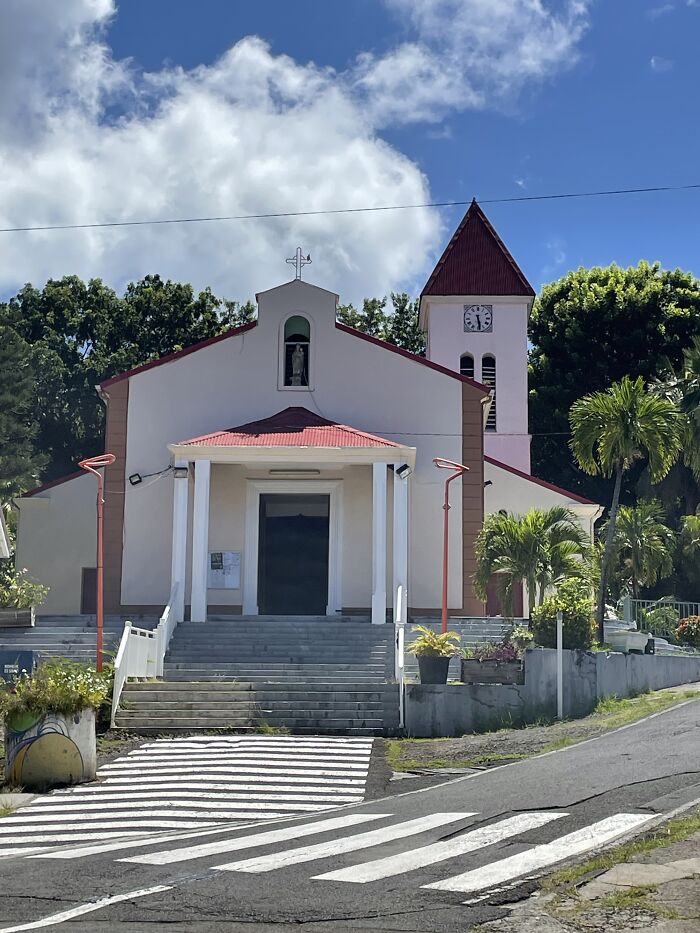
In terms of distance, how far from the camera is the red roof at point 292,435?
86.6 feet

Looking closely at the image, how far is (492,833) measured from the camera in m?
9.16

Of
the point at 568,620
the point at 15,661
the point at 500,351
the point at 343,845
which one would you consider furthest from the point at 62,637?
the point at 500,351

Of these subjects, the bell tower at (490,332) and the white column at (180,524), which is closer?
the white column at (180,524)

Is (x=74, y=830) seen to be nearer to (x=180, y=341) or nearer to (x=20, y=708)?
(x=20, y=708)

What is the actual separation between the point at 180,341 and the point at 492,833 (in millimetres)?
46113

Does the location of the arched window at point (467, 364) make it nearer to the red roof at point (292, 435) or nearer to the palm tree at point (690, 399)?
the palm tree at point (690, 399)

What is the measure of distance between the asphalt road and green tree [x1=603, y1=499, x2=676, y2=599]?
63.3ft

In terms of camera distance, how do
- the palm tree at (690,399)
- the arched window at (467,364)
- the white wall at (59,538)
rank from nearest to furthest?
the white wall at (59,538) → the palm tree at (690,399) → the arched window at (467,364)

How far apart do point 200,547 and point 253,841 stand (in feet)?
54.6

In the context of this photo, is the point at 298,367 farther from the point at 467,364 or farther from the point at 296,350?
the point at 467,364

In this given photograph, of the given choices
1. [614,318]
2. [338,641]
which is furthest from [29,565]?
[614,318]

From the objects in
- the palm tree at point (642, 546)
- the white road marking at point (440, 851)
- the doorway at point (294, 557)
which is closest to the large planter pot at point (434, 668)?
A: the white road marking at point (440, 851)

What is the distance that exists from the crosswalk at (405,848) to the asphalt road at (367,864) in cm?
2

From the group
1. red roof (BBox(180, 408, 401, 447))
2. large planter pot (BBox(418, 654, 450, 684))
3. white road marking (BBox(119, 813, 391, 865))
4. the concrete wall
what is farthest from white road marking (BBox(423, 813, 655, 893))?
red roof (BBox(180, 408, 401, 447))
